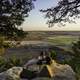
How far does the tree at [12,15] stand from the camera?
20.4 metres

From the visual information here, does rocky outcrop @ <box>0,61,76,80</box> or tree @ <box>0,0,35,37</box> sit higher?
tree @ <box>0,0,35,37</box>

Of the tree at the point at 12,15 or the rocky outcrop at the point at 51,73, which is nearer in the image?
the rocky outcrop at the point at 51,73

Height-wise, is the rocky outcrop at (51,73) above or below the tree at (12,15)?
below

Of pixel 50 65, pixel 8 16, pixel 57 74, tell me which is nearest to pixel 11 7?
pixel 8 16

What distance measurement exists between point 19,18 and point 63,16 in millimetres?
10381

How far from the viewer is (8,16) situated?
21.0m

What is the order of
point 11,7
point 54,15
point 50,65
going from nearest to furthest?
point 54,15 < point 50,65 < point 11,7

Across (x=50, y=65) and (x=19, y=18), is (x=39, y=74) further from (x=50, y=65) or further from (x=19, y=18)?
(x=19, y=18)

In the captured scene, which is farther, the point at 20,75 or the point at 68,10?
the point at 20,75

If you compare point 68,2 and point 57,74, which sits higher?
point 68,2

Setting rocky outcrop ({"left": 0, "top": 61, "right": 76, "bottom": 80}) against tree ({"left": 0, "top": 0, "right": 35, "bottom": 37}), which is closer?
rocky outcrop ({"left": 0, "top": 61, "right": 76, "bottom": 80})

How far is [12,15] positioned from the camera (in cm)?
2142

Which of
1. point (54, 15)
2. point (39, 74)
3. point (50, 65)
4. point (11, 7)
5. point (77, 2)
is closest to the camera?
point (77, 2)

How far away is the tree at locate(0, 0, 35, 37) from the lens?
20.4 meters
